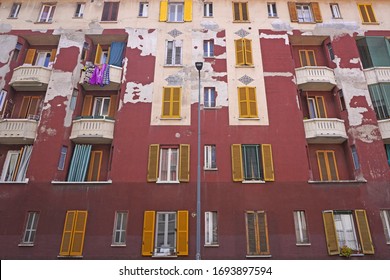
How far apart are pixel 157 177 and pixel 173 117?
4.30 metres

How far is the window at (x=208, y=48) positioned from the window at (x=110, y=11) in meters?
7.60

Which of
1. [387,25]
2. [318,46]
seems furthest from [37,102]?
[387,25]

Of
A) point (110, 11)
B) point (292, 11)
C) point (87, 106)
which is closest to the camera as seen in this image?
point (87, 106)

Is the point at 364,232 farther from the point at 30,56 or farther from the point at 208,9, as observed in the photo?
the point at 30,56

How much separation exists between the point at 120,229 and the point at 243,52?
49.8 feet

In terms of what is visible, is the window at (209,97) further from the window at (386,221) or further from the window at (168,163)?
the window at (386,221)

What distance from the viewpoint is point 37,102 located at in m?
23.9

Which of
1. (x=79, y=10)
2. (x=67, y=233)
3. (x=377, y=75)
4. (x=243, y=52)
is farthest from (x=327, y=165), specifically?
(x=79, y=10)

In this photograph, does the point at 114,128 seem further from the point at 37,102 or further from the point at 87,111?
the point at 37,102

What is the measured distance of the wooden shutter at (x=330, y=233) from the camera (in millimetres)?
18281

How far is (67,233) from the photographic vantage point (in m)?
18.7

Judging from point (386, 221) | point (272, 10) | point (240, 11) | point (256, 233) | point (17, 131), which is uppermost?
point (272, 10)

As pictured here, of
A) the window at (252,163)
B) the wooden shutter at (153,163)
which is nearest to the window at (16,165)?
the wooden shutter at (153,163)

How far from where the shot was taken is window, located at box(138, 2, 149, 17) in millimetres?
26705
